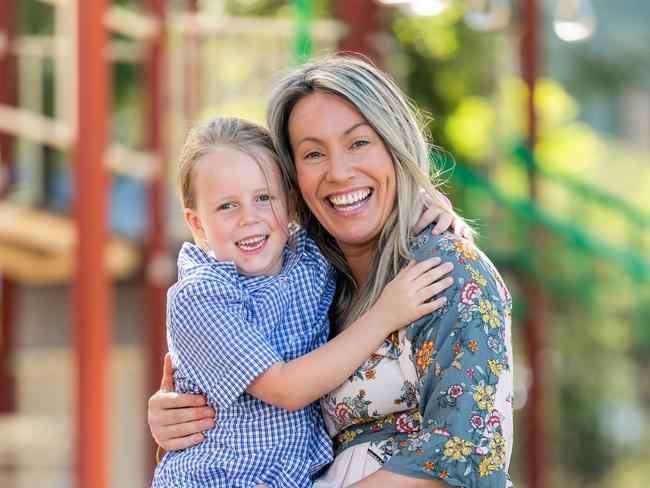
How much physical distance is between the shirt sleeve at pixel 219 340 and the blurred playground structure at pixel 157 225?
408 cm

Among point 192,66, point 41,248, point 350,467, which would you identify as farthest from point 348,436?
point 41,248

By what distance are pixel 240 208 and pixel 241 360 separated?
0.37m

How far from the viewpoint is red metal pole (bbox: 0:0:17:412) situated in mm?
10203

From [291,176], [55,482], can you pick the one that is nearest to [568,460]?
[55,482]

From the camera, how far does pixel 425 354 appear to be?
2891mm

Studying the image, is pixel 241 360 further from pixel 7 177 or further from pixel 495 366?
pixel 7 177

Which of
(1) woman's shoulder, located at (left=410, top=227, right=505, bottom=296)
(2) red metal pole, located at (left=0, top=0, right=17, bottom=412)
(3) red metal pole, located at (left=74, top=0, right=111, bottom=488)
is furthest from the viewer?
(2) red metal pole, located at (left=0, top=0, right=17, bottom=412)

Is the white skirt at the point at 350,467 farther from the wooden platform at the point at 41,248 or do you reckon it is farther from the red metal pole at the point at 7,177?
the red metal pole at the point at 7,177

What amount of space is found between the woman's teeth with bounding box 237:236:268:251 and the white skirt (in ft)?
1.62

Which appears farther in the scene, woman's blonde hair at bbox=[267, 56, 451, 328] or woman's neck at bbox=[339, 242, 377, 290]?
woman's neck at bbox=[339, 242, 377, 290]

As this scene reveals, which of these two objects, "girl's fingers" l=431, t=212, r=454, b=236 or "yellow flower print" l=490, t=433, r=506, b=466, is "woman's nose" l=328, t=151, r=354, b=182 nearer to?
"girl's fingers" l=431, t=212, r=454, b=236

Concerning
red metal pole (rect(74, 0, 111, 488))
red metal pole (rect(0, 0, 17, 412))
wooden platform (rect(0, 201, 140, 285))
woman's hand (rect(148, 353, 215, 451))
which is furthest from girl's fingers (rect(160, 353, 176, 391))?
red metal pole (rect(0, 0, 17, 412))

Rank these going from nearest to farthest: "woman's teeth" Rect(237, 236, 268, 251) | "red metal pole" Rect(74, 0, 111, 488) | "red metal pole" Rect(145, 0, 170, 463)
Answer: "woman's teeth" Rect(237, 236, 268, 251), "red metal pole" Rect(74, 0, 111, 488), "red metal pole" Rect(145, 0, 170, 463)

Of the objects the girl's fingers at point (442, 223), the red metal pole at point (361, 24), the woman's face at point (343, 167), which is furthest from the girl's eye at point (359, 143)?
the red metal pole at point (361, 24)
